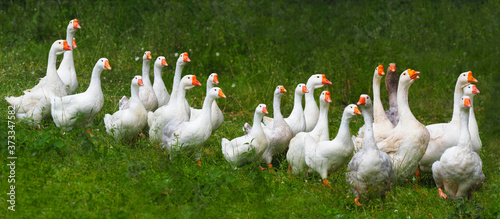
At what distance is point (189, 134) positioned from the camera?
6.58 m

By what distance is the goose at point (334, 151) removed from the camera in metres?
6.05

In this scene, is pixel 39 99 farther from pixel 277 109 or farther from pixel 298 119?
pixel 298 119

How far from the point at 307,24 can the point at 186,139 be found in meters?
7.04

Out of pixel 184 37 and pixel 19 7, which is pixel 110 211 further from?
pixel 19 7

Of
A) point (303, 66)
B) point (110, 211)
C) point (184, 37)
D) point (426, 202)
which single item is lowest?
point (426, 202)

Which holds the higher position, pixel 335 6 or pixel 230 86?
pixel 335 6

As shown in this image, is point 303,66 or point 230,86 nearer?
point 230,86

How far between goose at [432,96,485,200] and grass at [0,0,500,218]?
0.17m

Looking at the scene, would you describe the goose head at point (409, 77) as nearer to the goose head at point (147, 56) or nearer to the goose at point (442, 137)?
the goose at point (442, 137)

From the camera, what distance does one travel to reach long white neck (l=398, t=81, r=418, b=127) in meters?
6.65

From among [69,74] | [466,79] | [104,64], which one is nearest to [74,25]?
[69,74]

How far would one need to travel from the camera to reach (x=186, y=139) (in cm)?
659

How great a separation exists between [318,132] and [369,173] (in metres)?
1.35

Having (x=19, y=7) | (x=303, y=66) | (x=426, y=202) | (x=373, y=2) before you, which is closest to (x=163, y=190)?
(x=426, y=202)
